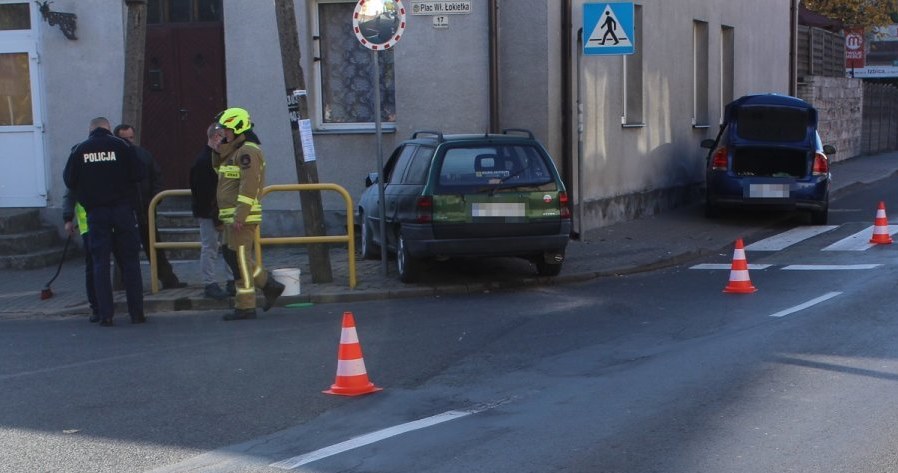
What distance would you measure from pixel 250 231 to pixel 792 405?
17.8ft

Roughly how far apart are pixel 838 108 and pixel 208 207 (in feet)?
76.9

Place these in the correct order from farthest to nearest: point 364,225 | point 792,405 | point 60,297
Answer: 1. point 364,225
2. point 60,297
3. point 792,405

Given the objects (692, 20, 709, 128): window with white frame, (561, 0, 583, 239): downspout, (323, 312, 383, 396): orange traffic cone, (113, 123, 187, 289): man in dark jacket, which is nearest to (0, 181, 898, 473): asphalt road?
(323, 312, 383, 396): orange traffic cone

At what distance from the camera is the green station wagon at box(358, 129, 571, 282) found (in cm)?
1187

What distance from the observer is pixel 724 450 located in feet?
20.5

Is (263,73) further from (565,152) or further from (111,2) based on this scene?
(565,152)

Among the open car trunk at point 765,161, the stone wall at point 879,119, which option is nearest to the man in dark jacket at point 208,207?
the open car trunk at point 765,161

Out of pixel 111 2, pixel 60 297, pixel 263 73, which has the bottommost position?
pixel 60 297

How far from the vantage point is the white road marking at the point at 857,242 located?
1490 cm

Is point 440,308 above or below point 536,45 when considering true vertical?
below

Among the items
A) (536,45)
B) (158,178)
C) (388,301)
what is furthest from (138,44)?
(536,45)

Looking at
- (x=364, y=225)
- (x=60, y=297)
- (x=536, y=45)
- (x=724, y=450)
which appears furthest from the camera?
(x=536, y=45)

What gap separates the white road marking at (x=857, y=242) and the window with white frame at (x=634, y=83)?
13.0 feet

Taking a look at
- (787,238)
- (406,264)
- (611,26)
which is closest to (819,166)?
(787,238)
